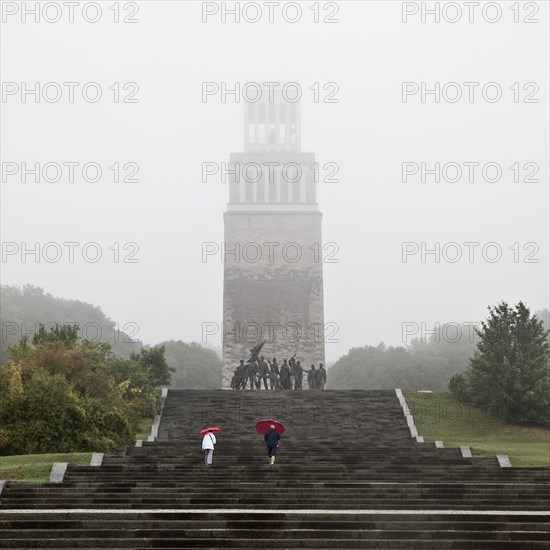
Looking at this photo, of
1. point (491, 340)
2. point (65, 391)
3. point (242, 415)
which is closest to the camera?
point (65, 391)

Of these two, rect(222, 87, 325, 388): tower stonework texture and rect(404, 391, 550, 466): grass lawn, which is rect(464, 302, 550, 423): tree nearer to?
rect(404, 391, 550, 466): grass lawn

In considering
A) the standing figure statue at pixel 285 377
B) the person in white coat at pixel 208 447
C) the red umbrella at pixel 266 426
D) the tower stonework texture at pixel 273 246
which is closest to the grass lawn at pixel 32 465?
the person in white coat at pixel 208 447

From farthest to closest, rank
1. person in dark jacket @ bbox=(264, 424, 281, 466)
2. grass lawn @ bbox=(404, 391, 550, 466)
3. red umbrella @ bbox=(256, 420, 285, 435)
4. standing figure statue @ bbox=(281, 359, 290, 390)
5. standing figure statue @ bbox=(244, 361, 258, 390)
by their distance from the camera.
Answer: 1. standing figure statue @ bbox=(244, 361, 258, 390)
2. standing figure statue @ bbox=(281, 359, 290, 390)
3. grass lawn @ bbox=(404, 391, 550, 466)
4. red umbrella @ bbox=(256, 420, 285, 435)
5. person in dark jacket @ bbox=(264, 424, 281, 466)

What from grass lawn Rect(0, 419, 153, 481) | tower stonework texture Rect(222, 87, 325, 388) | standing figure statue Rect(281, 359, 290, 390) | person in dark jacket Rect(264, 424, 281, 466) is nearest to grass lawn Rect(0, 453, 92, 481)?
grass lawn Rect(0, 419, 153, 481)

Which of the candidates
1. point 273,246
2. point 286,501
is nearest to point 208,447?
point 286,501

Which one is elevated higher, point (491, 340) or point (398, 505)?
point (491, 340)

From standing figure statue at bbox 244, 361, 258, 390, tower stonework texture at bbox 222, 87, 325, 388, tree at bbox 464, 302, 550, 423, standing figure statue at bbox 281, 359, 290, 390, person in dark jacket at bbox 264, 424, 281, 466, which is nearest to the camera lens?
person in dark jacket at bbox 264, 424, 281, 466

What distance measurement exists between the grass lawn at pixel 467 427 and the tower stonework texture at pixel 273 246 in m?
15.0

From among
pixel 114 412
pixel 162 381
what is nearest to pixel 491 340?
pixel 162 381

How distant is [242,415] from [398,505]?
1347 centimetres

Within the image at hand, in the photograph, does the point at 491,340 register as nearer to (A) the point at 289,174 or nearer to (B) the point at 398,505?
(B) the point at 398,505

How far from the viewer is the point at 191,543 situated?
11570 mm

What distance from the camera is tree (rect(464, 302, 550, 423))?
28.3m

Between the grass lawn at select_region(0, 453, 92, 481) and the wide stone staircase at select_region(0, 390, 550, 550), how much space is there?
0.44m
